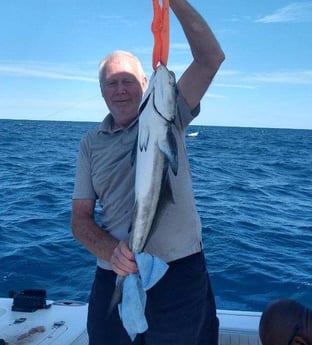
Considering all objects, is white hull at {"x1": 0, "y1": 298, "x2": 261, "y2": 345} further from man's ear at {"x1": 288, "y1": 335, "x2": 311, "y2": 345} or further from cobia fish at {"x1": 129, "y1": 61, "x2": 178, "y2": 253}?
cobia fish at {"x1": 129, "y1": 61, "x2": 178, "y2": 253}

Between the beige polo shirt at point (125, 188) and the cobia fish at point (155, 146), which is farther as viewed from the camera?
the beige polo shirt at point (125, 188)

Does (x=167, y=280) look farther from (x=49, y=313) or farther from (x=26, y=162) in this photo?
(x=26, y=162)

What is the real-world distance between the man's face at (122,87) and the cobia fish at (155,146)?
0.59 metres

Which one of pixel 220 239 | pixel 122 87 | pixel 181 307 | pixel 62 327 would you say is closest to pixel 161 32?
pixel 122 87

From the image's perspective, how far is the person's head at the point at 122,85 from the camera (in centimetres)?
315

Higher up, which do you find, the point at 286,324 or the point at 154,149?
the point at 154,149

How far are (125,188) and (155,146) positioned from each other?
712 mm

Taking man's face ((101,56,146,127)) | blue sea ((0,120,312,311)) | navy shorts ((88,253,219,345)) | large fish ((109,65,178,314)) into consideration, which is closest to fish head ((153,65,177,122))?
large fish ((109,65,178,314))

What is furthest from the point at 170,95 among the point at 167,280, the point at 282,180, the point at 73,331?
the point at 282,180

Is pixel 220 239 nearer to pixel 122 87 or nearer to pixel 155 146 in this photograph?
pixel 122 87

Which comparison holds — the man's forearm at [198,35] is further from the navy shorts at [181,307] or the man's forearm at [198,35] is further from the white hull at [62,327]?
the white hull at [62,327]

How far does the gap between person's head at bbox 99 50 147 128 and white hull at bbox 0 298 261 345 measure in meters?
1.85

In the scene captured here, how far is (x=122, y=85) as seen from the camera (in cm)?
314

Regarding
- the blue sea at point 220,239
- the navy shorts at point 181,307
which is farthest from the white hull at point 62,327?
the blue sea at point 220,239
